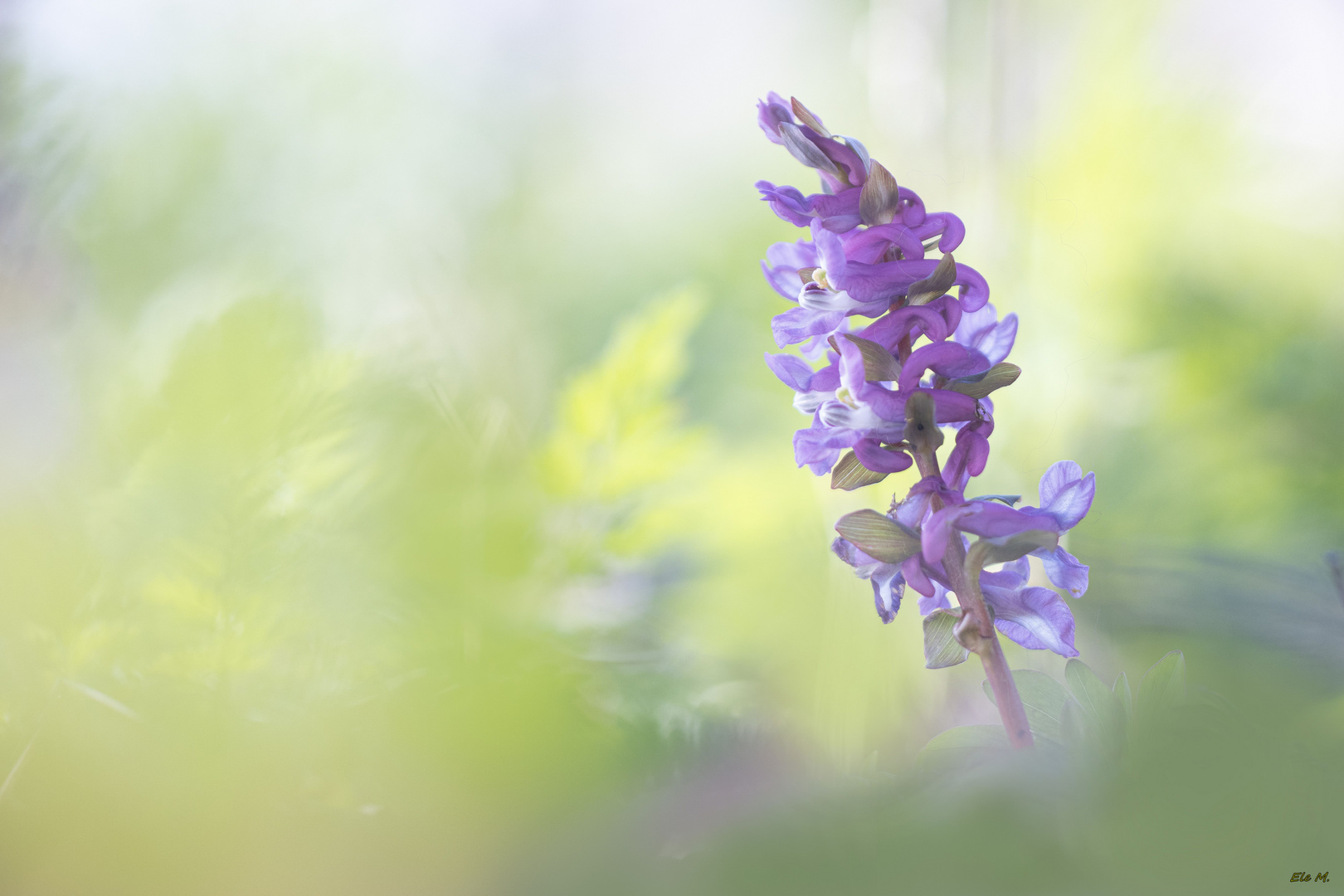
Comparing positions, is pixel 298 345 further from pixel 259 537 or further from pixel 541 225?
pixel 541 225

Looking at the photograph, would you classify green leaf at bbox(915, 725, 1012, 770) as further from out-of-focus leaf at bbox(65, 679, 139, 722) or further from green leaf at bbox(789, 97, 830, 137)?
out-of-focus leaf at bbox(65, 679, 139, 722)

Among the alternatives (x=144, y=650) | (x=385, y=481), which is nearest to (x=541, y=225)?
(x=385, y=481)

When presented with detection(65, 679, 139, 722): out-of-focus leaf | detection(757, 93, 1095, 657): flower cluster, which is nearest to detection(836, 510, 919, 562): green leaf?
detection(757, 93, 1095, 657): flower cluster

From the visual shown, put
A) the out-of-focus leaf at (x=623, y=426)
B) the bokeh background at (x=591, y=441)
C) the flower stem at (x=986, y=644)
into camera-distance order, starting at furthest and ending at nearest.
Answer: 1. the out-of-focus leaf at (x=623, y=426)
2. the bokeh background at (x=591, y=441)
3. the flower stem at (x=986, y=644)

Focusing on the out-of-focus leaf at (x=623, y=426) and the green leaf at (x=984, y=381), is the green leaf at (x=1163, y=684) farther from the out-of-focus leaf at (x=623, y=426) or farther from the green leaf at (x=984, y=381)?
the out-of-focus leaf at (x=623, y=426)

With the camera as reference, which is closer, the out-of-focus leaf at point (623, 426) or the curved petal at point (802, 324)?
the curved petal at point (802, 324)

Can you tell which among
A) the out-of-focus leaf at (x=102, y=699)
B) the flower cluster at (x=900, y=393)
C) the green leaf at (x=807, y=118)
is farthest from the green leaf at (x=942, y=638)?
the out-of-focus leaf at (x=102, y=699)
